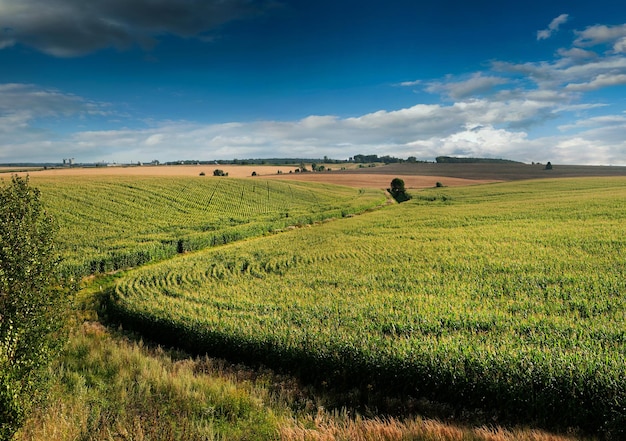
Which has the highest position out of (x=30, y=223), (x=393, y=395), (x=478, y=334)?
(x=30, y=223)

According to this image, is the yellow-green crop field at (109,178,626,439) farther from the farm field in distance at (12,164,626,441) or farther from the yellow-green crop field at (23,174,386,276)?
the yellow-green crop field at (23,174,386,276)

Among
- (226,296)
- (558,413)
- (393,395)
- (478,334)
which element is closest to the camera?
(558,413)

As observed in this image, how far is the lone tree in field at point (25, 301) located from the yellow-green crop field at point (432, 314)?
5319mm

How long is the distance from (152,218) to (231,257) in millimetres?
19789

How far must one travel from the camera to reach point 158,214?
4175 cm

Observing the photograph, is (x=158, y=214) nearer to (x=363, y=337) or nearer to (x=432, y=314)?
(x=363, y=337)

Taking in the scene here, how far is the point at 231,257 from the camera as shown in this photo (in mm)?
24500

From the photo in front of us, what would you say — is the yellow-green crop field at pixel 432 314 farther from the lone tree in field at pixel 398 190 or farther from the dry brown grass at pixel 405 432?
the lone tree in field at pixel 398 190

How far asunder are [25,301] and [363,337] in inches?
336

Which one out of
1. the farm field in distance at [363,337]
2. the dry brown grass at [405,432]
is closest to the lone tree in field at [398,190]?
the farm field in distance at [363,337]

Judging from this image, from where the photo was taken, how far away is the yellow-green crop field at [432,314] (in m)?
8.33

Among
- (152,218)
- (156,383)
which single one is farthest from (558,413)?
(152,218)

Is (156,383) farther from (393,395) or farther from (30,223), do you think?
(393,395)

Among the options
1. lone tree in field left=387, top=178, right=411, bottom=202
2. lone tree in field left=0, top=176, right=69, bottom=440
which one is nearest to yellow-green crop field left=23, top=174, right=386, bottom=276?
lone tree in field left=387, top=178, right=411, bottom=202
